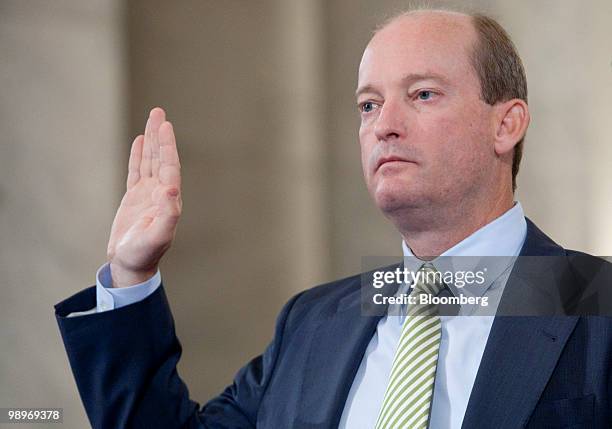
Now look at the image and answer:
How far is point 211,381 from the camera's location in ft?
12.8

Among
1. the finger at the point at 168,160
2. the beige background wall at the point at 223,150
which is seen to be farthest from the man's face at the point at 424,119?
the beige background wall at the point at 223,150

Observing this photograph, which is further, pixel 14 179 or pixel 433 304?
pixel 14 179

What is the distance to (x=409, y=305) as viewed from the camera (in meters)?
2.18

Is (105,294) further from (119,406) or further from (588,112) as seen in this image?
(588,112)

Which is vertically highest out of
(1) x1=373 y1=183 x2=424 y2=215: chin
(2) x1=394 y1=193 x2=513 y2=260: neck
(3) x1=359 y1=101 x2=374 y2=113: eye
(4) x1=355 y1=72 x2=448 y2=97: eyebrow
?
(4) x1=355 y1=72 x2=448 y2=97: eyebrow

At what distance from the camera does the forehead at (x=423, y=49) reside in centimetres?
226

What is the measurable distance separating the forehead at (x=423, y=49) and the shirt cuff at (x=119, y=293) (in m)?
0.68

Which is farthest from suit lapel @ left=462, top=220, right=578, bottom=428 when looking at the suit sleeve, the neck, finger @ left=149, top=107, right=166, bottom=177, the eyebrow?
finger @ left=149, top=107, right=166, bottom=177

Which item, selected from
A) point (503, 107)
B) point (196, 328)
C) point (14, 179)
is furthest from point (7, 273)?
point (503, 107)

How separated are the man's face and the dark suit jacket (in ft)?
0.72

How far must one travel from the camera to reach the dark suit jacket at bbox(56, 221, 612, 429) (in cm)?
191

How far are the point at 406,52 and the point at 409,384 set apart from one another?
76cm

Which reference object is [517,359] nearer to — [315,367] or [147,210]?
[315,367]

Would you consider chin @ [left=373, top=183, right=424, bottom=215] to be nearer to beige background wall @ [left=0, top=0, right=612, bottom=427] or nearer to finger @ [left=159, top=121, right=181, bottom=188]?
finger @ [left=159, top=121, right=181, bottom=188]
